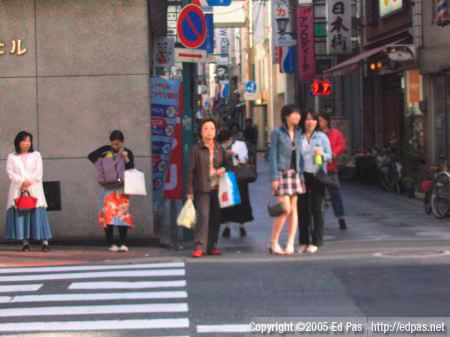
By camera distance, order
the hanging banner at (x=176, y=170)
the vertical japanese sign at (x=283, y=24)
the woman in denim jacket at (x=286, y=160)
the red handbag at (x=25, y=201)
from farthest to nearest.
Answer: the vertical japanese sign at (x=283, y=24) → the hanging banner at (x=176, y=170) → the red handbag at (x=25, y=201) → the woman in denim jacket at (x=286, y=160)

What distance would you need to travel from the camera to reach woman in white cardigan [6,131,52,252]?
485 inches

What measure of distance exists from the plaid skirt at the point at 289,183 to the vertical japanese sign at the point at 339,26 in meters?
16.9

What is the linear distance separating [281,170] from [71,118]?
3653 mm

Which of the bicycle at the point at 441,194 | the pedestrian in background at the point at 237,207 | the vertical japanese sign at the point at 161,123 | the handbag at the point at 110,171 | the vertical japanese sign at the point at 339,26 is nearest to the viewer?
the handbag at the point at 110,171

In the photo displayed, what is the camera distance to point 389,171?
22234 millimetres

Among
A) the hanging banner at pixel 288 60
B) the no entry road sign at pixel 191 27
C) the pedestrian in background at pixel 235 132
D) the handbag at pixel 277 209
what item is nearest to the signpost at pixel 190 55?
the no entry road sign at pixel 191 27

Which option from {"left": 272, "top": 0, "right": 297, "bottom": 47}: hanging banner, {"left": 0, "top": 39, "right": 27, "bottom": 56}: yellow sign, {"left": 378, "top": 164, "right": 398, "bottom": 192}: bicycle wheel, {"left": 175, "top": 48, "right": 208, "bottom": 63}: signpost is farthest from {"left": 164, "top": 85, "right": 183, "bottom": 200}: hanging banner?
{"left": 272, "top": 0, "right": 297, "bottom": 47}: hanging banner

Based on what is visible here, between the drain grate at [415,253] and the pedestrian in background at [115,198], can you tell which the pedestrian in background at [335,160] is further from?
the pedestrian in background at [115,198]

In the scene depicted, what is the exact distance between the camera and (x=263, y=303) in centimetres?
827

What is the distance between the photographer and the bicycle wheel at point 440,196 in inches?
603

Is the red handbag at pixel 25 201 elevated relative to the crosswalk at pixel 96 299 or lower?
elevated

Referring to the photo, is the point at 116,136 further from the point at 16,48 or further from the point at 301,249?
the point at 301,249

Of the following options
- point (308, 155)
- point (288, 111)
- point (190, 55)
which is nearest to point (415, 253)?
point (308, 155)

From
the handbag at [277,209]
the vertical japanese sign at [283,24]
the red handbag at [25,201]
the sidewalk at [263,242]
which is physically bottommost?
the sidewalk at [263,242]
